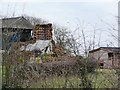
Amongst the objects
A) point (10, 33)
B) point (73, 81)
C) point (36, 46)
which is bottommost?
point (73, 81)

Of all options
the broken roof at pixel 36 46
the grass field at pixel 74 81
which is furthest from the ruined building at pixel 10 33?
the grass field at pixel 74 81

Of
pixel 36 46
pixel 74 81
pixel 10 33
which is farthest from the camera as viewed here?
pixel 36 46

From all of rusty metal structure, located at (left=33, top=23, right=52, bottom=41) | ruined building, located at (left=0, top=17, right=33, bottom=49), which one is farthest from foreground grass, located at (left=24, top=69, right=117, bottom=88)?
rusty metal structure, located at (left=33, top=23, right=52, bottom=41)

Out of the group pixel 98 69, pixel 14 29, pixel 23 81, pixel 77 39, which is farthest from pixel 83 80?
pixel 14 29

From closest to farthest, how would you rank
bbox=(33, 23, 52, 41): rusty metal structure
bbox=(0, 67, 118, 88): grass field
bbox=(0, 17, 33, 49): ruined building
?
bbox=(0, 67, 118, 88): grass field → bbox=(0, 17, 33, 49): ruined building → bbox=(33, 23, 52, 41): rusty metal structure

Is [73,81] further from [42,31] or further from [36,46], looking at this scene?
[42,31]

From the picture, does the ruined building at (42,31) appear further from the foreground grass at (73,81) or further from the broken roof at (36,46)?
the foreground grass at (73,81)

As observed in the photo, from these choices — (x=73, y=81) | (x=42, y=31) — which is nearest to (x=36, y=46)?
(x=42, y=31)

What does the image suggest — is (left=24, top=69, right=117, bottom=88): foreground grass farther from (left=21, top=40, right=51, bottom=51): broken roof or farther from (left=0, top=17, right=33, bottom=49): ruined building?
(left=0, top=17, right=33, bottom=49): ruined building

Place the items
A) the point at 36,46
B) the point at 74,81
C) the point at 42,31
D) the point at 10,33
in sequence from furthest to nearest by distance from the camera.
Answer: the point at 42,31
the point at 36,46
the point at 10,33
the point at 74,81

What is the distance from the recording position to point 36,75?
24.1 feet

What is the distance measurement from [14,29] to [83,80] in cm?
231

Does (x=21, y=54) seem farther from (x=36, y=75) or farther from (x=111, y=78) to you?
(x=111, y=78)

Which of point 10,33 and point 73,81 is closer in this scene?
point 73,81
